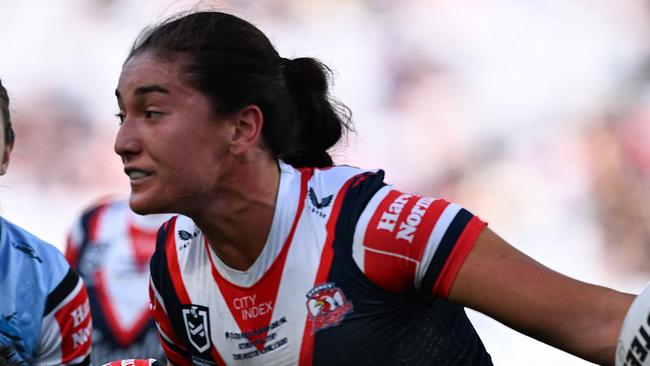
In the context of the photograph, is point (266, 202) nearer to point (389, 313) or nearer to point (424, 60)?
point (389, 313)

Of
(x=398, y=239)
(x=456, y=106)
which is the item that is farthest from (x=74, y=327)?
(x=456, y=106)

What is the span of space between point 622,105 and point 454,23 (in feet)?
3.14

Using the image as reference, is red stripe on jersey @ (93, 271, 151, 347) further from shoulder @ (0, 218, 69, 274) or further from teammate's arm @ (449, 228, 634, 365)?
teammate's arm @ (449, 228, 634, 365)

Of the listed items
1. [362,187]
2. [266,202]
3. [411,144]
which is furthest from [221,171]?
[411,144]

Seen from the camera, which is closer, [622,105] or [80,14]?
[622,105]

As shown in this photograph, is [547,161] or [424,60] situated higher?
[424,60]

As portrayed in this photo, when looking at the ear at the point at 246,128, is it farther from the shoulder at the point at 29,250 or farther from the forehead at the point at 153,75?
the shoulder at the point at 29,250

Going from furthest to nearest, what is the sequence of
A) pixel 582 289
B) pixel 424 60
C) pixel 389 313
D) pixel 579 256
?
1. pixel 424 60
2. pixel 579 256
3. pixel 389 313
4. pixel 582 289

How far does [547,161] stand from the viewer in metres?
5.32

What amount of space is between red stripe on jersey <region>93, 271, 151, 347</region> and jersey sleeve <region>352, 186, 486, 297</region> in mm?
1722

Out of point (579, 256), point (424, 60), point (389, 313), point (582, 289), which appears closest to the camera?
point (582, 289)

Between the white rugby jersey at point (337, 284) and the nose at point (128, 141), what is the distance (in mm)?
334

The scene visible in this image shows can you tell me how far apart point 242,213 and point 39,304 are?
70 cm

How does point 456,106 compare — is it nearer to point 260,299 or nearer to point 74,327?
point 74,327
